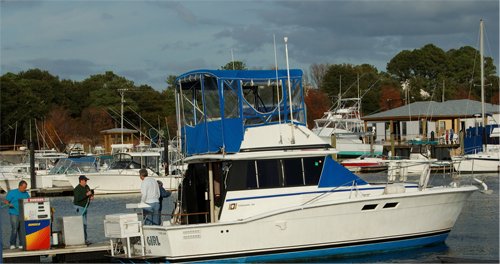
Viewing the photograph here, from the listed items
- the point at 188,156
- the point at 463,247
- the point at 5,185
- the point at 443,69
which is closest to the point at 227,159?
the point at 188,156

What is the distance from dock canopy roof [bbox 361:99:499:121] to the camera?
83.4 metres

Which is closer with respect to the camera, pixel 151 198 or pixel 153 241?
pixel 153 241

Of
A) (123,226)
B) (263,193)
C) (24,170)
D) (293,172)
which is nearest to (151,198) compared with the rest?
(123,226)

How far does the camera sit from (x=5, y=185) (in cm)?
5747

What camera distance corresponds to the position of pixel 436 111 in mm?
85500

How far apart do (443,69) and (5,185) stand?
74.6 meters

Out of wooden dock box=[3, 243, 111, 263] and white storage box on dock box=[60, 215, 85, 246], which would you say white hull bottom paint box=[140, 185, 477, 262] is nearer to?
wooden dock box=[3, 243, 111, 263]

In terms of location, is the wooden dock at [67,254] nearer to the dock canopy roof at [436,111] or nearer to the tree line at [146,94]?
the tree line at [146,94]

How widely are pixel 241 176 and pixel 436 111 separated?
216ft

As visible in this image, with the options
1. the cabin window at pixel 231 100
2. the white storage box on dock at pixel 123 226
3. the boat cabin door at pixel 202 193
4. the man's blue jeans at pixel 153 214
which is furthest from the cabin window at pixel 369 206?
the white storage box on dock at pixel 123 226

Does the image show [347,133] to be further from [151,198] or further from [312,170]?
[151,198]

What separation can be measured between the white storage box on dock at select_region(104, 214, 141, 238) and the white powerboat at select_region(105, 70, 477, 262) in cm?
5

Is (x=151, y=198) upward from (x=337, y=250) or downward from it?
upward

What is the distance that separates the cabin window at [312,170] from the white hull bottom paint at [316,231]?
509mm
